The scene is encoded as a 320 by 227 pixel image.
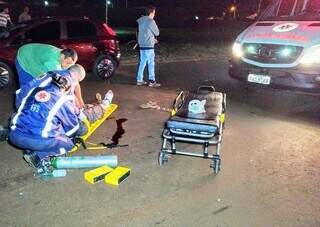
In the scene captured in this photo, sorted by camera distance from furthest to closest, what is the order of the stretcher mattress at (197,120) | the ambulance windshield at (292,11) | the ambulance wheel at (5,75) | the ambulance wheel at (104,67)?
the ambulance wheel at (104,67) → the ambulance wheel at (5,75) → the ambulance windshield at (292,11) → the stretcher mattress at (197,120)

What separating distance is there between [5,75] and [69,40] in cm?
163

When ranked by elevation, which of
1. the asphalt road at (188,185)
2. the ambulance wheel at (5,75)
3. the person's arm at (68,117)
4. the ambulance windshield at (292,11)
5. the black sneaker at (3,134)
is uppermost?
the ambulance windshield at (292,11)

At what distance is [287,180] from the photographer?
4750 mm

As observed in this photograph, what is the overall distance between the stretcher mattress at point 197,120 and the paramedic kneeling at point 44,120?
49.2 inches

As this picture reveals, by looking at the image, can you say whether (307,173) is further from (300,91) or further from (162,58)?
(162,58)

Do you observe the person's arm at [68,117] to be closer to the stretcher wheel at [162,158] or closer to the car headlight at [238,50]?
the stretcher wheel at [162,158]

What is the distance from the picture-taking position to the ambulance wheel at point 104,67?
993 centimetres

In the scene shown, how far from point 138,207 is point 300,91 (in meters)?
4.19

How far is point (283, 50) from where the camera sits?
7270 mm

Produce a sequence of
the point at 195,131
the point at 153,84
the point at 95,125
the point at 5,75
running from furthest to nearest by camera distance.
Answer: the point at 153,84 < the point at 5,75 < the point at 95,125 < the point at 195,131

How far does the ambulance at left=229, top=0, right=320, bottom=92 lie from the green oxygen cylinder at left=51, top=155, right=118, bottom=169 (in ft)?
12.3

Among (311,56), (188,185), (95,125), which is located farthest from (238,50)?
(188,185)

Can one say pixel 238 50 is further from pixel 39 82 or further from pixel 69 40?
pixel 39 82

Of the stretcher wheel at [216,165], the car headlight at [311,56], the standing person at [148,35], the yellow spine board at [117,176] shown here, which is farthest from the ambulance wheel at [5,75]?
the car headlight at [311,56]
